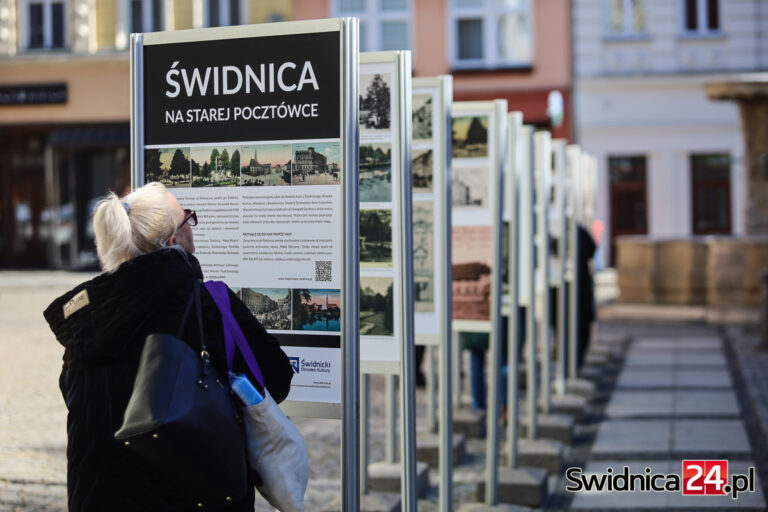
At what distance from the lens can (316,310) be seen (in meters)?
4.28

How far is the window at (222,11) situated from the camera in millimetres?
30062

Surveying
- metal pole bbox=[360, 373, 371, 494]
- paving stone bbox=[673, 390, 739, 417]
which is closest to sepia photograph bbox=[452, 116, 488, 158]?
metal pole bbox=[360, 373, 371, 494]

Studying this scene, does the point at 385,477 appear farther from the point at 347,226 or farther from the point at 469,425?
the point at 347,226

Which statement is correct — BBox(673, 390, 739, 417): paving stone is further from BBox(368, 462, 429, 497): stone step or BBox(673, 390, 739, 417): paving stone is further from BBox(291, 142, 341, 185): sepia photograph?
BBox(291, 142, 341, 185): sepia photograph

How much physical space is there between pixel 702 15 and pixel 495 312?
24896 millimetres

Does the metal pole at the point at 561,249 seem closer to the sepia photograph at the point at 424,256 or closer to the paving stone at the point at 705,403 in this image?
the paving stone at the point at 705,403

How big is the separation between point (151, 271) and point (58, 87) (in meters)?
28.9

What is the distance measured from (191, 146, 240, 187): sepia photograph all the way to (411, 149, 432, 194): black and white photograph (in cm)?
167

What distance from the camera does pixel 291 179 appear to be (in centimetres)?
427

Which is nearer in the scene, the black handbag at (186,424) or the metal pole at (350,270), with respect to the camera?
the black handbag at (186,424)

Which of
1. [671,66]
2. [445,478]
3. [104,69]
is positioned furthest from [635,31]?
[445,478]

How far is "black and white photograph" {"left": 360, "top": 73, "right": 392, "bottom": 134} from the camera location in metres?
5.04

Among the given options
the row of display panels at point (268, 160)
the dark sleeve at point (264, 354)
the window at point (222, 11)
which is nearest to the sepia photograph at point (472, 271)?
the row of display panels at point (268, 160)

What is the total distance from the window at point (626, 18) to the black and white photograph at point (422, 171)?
81.6 ft
